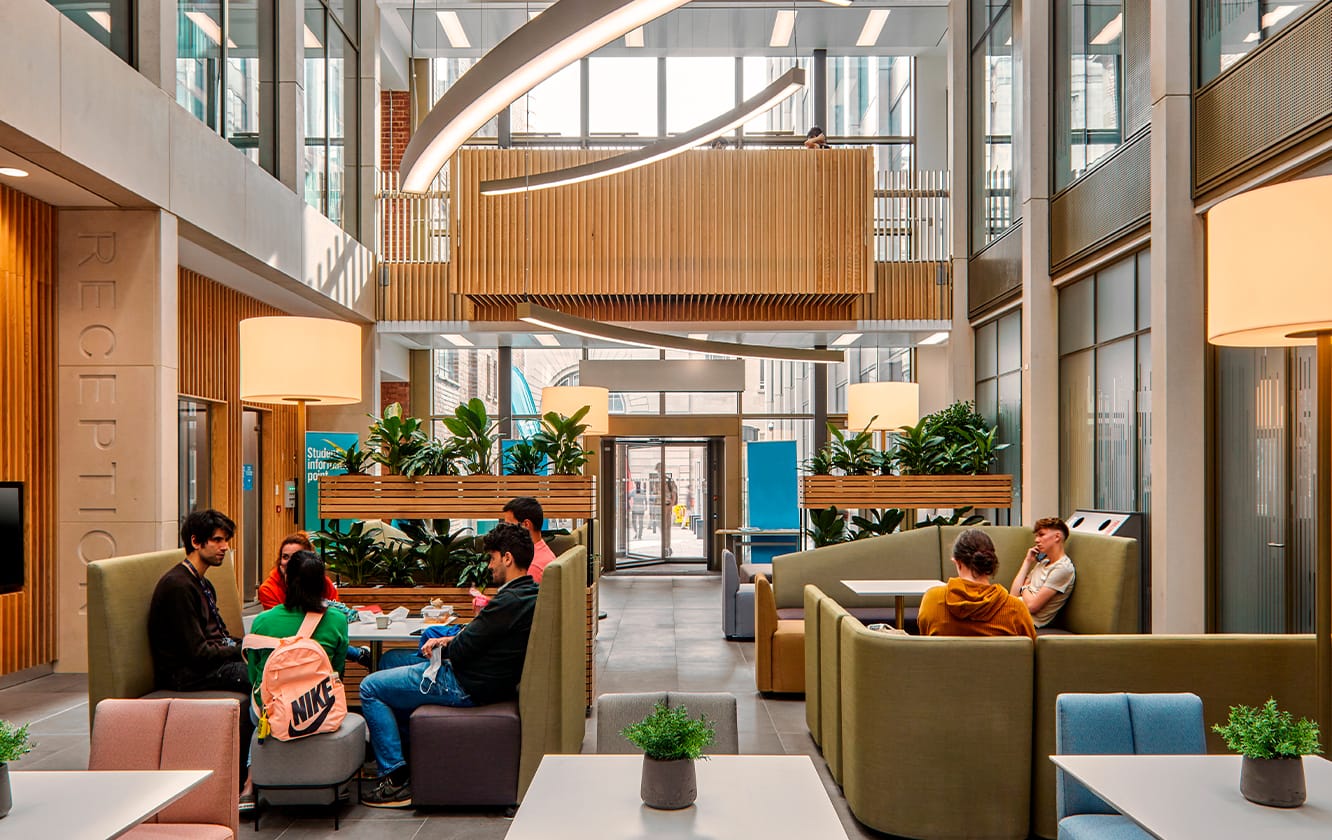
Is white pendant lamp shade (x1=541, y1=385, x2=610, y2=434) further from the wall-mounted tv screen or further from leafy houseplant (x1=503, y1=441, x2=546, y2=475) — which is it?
the wall-mounted tv screen

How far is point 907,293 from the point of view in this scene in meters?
13.0

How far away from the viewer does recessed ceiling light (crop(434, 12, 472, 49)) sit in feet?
43.9

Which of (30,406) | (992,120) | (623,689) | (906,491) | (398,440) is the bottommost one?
(623,689)

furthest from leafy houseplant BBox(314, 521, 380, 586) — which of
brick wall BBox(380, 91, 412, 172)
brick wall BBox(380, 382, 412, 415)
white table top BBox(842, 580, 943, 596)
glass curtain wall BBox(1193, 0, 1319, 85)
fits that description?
brick wall BBox(380, 91, 412, 172)

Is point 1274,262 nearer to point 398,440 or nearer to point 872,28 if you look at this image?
point 398,440

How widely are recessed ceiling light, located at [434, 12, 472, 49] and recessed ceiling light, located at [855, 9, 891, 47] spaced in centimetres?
537

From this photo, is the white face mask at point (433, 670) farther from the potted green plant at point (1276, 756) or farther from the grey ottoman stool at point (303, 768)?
the potted green plant at point (1276, 756)

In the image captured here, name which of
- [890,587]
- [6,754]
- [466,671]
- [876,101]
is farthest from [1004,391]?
[6,754]

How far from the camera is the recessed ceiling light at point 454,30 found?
13391mm

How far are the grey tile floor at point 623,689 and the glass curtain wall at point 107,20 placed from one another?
4431 millimetres

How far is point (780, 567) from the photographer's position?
8672 mm

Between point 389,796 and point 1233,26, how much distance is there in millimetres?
6757

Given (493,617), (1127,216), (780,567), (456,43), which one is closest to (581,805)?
(493,617)

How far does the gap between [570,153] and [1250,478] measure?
7.86m
